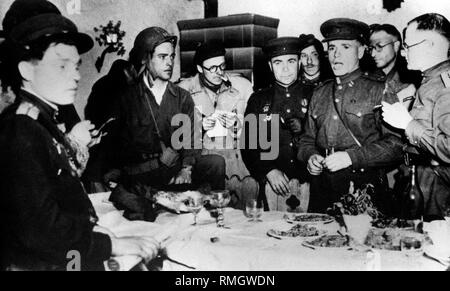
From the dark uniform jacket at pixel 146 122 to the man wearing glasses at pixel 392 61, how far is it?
1124 mm

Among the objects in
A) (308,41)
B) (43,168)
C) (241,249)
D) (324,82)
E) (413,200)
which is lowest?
(241,249)

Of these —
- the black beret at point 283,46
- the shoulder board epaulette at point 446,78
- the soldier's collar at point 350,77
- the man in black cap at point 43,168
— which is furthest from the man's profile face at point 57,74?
the shoulder board epaulette at point 446,78

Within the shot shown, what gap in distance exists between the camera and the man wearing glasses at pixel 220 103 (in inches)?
119

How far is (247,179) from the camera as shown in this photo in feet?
9.96

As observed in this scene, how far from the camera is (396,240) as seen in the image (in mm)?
2008

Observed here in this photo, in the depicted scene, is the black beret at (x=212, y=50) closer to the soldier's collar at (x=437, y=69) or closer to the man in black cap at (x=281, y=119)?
the man in black cap at (x=281, y=119)

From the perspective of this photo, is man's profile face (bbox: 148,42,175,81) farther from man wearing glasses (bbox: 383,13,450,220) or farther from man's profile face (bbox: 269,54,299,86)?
man wearing glasses (bbox: 383,13,450,220)

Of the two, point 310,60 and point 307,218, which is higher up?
point 310,60

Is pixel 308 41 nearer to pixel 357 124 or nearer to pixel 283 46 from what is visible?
pixel 283 46

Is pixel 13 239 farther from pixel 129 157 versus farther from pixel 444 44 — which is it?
pixel 444 44

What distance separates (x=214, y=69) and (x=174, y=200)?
0.87m

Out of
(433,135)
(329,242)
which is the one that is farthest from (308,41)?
(329,242)

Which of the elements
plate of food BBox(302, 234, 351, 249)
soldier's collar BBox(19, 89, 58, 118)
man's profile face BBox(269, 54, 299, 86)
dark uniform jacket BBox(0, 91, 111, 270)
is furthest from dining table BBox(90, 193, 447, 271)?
man's profile face BBox(269, 54, 299, 86)

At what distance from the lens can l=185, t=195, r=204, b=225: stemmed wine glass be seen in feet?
7.66
